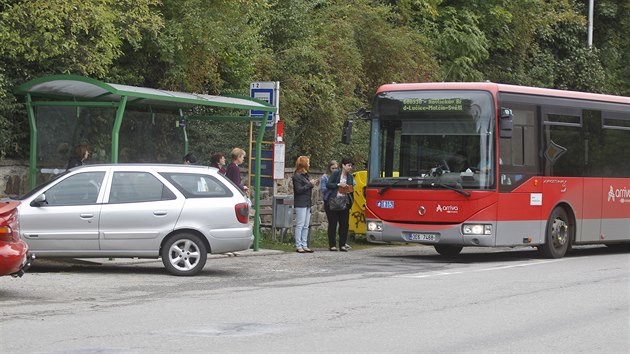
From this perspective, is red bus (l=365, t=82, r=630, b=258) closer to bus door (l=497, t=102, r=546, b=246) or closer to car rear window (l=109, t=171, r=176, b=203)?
bus door (l=497, t=102, r=546, b=246)

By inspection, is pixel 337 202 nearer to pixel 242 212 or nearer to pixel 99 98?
pixel 99 98

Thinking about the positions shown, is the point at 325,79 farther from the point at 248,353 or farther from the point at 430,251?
the point at 248,353

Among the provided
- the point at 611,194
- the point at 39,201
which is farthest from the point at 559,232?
the point at 39,201

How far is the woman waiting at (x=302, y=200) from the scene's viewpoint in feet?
69.6

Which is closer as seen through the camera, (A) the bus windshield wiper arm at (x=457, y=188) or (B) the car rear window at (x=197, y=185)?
(B) the car rear window at (x=197, y=185)

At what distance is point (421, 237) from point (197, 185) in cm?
481

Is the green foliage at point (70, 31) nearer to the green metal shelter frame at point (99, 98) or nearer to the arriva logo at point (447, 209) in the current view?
the green metal shelter frame at point (99, 98)

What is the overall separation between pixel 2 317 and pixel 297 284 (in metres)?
5.06

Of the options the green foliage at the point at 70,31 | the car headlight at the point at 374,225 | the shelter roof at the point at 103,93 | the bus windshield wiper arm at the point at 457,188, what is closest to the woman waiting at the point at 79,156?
the shelter roof at the point at 103,93

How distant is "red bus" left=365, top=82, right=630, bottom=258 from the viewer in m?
19.1

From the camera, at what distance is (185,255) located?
53.4 ft

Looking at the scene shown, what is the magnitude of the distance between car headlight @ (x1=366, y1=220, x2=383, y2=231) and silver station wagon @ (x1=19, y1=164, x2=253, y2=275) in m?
4.04

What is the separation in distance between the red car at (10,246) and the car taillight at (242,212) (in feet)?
14.1

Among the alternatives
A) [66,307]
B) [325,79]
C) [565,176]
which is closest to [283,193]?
[325,79]
